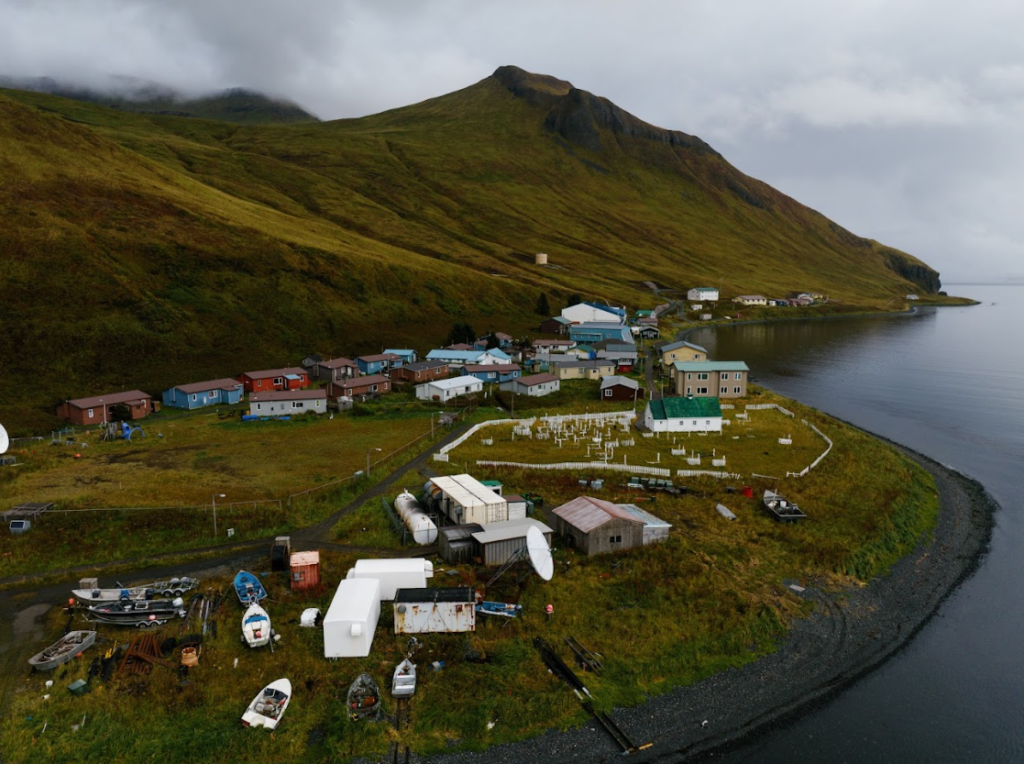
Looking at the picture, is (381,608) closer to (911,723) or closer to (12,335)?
(911,723)

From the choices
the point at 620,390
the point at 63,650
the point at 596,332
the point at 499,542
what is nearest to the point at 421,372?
the point at 620,390

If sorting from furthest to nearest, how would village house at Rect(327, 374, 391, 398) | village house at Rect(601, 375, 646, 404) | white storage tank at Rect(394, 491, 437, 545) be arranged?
village house at Rect(601, 375, 646, 404), village house at Rect(327, 374, 391, 398), white storage tank at Rect(394, 491, 437, 545)

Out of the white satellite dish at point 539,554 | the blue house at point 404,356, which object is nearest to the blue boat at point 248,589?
the white satellite dish at point 539,554

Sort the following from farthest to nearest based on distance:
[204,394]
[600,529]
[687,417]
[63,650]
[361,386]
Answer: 1. [361,386]
2. [204,394]
3. [687,417]
4. [600,529]
5. [63,650]

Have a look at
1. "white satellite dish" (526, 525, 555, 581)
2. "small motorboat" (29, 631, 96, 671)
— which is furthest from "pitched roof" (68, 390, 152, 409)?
"white satellite dish" (526, 525, 555, 581)

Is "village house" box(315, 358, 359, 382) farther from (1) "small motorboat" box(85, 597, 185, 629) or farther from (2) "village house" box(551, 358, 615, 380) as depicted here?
(1) "small motorboat" box(85, 597, 185, 629)

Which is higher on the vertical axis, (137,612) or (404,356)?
(404,356)

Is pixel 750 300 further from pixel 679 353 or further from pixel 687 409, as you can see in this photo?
pixel 687 409
